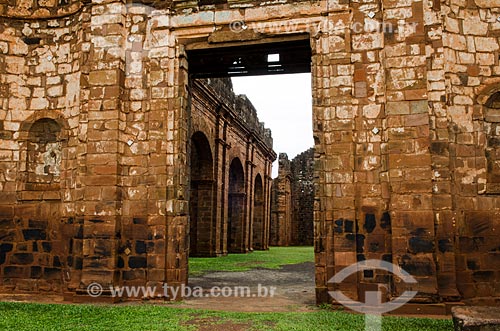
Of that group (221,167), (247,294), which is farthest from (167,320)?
(221,167)

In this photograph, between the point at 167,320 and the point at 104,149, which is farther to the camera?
the point at 104,149

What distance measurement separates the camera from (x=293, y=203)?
1247 inches

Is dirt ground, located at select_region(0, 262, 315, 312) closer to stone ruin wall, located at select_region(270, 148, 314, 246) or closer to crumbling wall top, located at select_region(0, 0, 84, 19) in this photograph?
crumbling wall top, located at select_region(0, 0, 84, 19)

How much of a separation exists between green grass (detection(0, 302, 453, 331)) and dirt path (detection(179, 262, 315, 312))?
598mm

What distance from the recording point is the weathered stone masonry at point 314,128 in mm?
6766

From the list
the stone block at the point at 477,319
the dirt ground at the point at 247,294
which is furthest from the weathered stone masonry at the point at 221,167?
the stone block at the point at 477,319

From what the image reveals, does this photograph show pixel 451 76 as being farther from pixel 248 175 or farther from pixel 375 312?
pixel 248 175

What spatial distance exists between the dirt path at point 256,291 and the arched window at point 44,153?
11.2ft

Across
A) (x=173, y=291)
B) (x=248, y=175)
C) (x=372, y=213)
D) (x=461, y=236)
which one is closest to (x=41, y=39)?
(x=173, y=291)

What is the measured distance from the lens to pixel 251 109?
2319 centimetres

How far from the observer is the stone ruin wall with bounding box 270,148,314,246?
29.7m

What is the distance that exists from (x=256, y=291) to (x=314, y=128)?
10.9 feet

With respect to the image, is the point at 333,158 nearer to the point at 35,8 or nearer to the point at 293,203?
the point at 35,8

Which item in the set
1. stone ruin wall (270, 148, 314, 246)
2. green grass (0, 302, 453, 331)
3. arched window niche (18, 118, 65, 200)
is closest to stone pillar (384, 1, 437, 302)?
green grass (0, 302, 453, 331)
